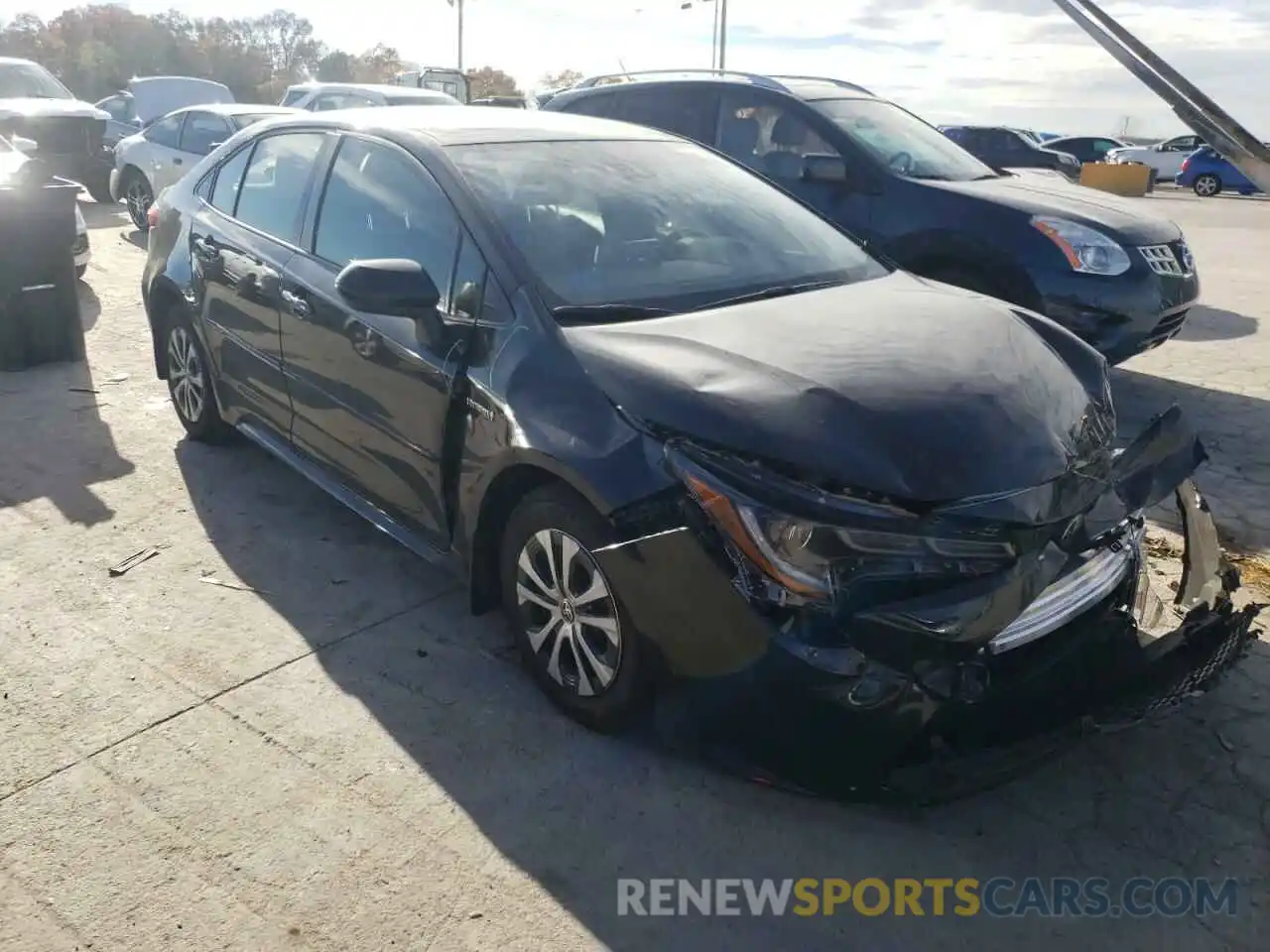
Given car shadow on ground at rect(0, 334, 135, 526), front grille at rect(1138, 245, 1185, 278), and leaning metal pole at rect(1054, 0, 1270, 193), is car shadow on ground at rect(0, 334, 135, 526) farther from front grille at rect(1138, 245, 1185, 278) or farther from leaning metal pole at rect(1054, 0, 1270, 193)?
front grille at rect(1138, 245, 1185, 278)

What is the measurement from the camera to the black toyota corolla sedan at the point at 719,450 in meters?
2.43

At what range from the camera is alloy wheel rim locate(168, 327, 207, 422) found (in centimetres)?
509

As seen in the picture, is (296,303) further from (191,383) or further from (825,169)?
(825,169)

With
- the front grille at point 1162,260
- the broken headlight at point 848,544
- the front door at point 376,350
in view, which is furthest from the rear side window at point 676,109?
the broken headlight at point 848,544

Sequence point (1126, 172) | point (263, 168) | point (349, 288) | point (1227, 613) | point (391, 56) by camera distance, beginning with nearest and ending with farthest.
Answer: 1. point (1227, 613)
2. point (349, 288)
3. point (263, 168)
4. point (1126, 172)
5. point (391, 56)

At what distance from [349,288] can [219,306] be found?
1758 millimetres

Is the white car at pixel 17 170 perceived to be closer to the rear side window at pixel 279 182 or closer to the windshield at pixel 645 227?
the rear side window at pixel 279 182

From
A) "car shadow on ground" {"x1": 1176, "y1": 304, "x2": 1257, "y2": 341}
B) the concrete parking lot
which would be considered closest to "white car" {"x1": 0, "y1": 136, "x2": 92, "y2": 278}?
the concrete parking lot

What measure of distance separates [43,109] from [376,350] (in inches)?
484

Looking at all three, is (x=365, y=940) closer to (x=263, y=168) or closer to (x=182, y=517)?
(x=182, y=517)

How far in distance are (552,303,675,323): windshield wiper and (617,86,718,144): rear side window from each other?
4268 millimetres

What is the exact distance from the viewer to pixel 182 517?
458 centimetres

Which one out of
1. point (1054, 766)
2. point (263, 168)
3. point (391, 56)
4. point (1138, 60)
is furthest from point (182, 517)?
point (391, 56)

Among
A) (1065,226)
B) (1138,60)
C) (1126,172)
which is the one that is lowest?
(1126,172)
